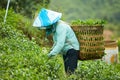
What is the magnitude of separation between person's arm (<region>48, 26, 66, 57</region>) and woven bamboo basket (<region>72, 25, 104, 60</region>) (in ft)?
1.40

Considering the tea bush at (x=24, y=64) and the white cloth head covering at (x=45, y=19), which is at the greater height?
the white cloth head covering at (x=45, y=19)

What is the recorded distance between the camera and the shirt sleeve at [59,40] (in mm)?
8117

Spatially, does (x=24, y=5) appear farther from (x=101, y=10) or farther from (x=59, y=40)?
(x=101, y=10)

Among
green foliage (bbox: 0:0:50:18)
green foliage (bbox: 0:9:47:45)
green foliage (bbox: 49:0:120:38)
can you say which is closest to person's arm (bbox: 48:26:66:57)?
green foliage (bbox: 0:9:47:45)

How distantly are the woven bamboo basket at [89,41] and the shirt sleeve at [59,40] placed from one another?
1.38 feet

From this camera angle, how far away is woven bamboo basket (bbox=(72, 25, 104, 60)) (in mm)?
8461

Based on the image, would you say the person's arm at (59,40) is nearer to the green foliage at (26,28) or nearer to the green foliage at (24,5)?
the green foliage at (26,28)

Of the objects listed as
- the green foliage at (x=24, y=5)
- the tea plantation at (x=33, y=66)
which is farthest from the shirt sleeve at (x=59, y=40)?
the green foliage at (x=24, y=5)

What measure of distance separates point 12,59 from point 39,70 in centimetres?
49

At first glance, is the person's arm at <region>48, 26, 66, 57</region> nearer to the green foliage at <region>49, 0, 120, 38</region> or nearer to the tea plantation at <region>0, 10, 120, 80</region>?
the tea plantation at <region>0, 10, 120, 80</region>

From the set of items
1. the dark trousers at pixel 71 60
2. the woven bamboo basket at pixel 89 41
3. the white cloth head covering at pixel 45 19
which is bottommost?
the dark trousers at pixel 71 60

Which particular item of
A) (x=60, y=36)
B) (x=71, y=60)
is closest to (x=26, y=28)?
(x=71, y=60)

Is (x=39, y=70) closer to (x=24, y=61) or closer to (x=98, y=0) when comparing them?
(x=24, y=61)

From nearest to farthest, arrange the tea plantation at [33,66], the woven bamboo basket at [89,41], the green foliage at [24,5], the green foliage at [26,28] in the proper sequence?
the tea plantation at [33,66] < the woven bamboo basket at [89,41] < the green foliage at [26,28] < the green foliage at [24,5]
